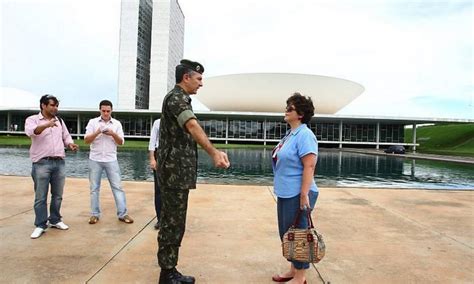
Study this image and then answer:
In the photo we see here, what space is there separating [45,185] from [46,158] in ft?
0.97

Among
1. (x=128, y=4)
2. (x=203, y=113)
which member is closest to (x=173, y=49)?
(x=128, y=4)

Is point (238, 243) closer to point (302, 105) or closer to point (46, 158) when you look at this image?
point (302, 105)

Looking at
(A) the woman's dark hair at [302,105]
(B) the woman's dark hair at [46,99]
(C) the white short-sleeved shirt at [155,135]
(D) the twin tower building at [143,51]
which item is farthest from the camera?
(D) the twin tower building at [143,51]

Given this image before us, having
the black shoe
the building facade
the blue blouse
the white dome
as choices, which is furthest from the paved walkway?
the white dome

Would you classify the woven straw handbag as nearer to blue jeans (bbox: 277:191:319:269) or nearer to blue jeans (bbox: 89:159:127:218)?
blue jeans (bbox: 277:191:319:269)

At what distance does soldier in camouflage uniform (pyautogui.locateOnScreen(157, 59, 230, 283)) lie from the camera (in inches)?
99.7

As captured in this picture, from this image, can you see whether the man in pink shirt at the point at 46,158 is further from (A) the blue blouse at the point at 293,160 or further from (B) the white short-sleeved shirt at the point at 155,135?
(A) the blue blouse at the point at 293,160

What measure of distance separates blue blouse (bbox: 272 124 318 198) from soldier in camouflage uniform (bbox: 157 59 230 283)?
662 millimetres

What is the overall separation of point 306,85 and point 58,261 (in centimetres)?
4882

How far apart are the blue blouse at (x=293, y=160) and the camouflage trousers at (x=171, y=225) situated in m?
0.74

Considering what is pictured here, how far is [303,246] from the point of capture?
8.08ft

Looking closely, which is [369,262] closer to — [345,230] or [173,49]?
[345,230]

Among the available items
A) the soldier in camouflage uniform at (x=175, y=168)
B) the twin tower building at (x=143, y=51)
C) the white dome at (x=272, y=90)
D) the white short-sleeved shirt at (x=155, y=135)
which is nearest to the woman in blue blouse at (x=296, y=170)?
the soldier in camouflage uniform at (x=175, y=168)

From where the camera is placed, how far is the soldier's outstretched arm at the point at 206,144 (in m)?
2.22
